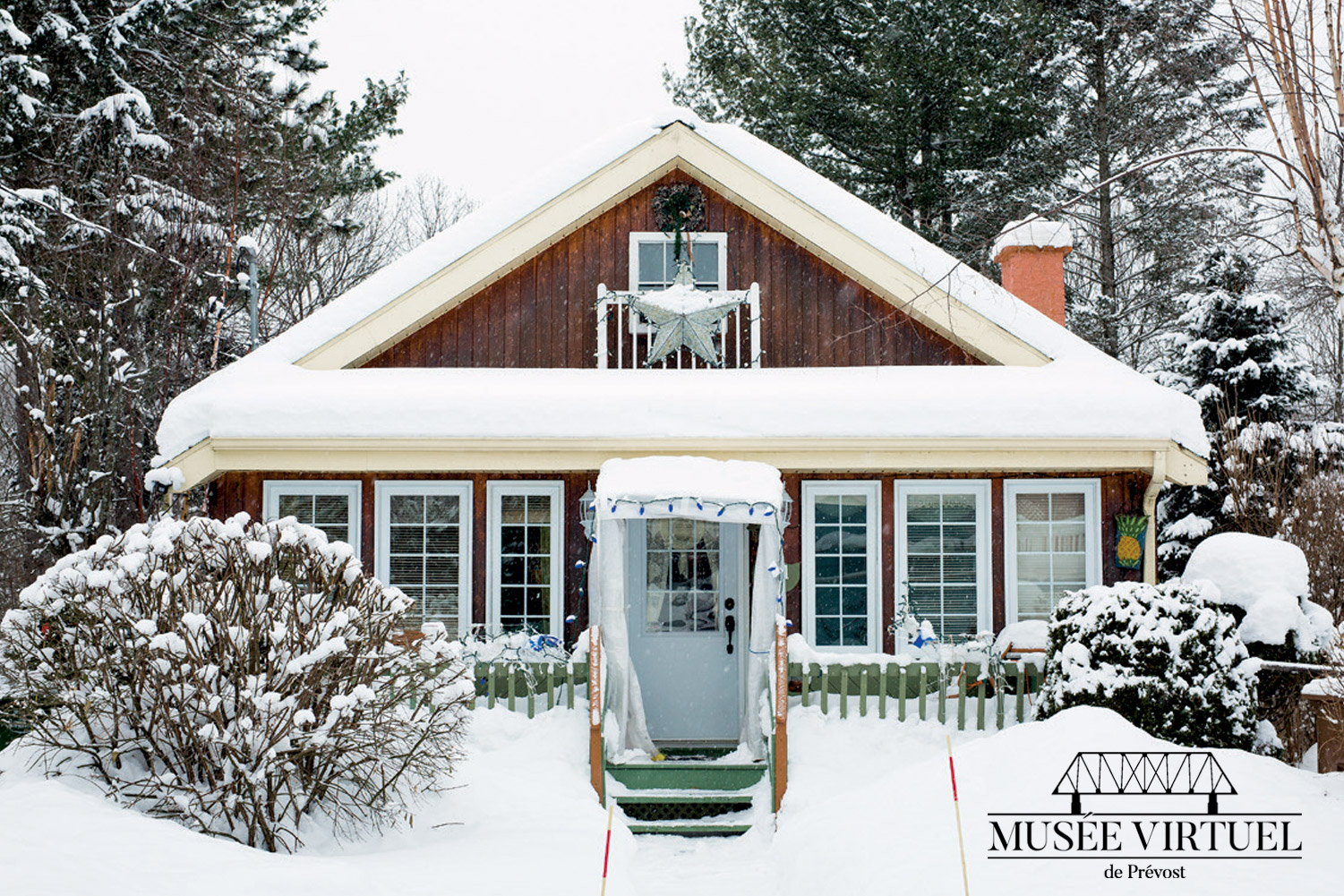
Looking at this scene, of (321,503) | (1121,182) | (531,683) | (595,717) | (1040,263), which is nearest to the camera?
(595,717)

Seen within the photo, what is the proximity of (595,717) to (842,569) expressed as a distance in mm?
2927

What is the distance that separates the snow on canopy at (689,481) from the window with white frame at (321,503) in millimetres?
2587

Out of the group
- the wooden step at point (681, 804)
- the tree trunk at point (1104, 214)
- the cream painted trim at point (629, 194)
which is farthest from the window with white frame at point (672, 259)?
the tree trunk at point (1104, 214)

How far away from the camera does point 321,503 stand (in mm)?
10250

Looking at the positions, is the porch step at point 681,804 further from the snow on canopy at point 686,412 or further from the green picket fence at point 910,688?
the snow on canopy at point 686,412

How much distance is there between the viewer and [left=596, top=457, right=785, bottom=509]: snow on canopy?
27.9ft

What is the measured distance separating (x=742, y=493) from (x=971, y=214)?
46.9ft

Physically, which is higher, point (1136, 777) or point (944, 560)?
point (944, 560)

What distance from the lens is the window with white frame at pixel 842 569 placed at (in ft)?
33.3

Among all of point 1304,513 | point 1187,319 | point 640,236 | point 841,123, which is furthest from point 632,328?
point 841,123

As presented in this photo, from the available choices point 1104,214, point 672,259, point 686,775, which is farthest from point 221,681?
point 1104,214

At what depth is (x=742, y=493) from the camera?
855 cm

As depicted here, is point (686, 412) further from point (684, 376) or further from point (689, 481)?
point (689, 481)

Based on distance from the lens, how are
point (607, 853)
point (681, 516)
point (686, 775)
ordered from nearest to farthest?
point (607, 853) < point (686, 775) < point (681, 516)
